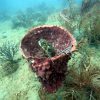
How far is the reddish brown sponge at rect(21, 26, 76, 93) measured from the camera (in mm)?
4250

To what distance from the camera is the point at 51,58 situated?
4.20 metres

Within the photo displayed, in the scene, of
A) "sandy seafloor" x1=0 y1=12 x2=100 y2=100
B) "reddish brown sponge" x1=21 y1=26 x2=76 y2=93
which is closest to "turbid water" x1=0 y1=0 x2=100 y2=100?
"sandy seafloor" x1=0 y1=12 x2=100 y2=100

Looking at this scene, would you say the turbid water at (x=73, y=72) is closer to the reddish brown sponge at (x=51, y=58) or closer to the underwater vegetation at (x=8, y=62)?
the underwater vegetation at (x=8, y=62)

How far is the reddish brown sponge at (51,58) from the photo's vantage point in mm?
4250

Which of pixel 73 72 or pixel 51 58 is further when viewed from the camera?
pixel 73 72

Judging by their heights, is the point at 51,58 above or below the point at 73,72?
above

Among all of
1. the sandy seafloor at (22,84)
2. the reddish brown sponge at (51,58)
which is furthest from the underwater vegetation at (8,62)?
the reddish brown sponge at (51,58)

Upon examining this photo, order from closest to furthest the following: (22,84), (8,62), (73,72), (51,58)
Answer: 1. (51,58)
2. (73,72)
3. (22,84)
4. (8,62)

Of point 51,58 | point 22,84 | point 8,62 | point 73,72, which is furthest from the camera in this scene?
point 8,62

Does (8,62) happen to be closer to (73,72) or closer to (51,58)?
(73,72)

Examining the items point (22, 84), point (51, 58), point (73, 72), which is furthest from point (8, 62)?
point (51, 58)

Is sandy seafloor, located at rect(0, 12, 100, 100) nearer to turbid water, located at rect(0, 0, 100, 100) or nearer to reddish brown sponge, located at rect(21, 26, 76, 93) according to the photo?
turbid water, located at rect(0, 0, 100, 100)

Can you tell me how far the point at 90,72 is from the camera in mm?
4617

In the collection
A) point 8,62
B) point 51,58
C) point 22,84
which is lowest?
point 22,84
